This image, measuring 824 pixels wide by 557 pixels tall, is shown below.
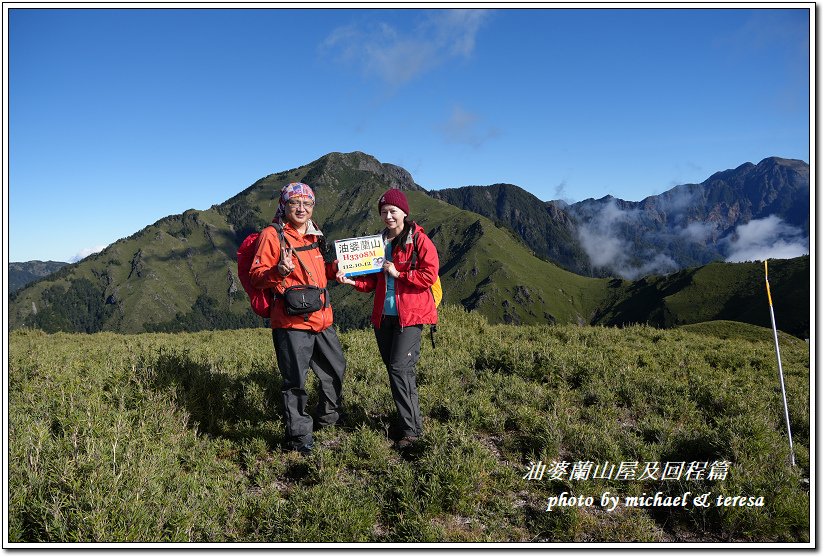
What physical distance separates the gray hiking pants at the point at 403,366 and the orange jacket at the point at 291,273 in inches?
31.8

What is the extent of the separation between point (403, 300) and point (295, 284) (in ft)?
4.31

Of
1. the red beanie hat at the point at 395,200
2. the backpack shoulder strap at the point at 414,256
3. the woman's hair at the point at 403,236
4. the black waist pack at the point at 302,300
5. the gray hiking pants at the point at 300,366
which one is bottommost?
the gray hiking pants at the point at 300,366

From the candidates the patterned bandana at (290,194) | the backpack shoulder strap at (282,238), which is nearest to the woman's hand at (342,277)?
the backpack shoulder strap at (282,238)

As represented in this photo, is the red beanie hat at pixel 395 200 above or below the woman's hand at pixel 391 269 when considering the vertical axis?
above

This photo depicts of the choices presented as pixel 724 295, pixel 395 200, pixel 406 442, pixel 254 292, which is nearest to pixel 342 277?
pixel 254 292

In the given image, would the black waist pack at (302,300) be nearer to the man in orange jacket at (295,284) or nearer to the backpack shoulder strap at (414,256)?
the man in orange jacket at (295,284)

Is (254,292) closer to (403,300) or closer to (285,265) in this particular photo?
(285,265)

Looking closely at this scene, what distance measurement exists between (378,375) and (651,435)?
4.24 m

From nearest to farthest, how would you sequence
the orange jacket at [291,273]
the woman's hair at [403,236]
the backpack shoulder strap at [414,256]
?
the orange jacket at [291,273]
the backpack shoulder strap at [414,256]
the woman's hair at [403,236]

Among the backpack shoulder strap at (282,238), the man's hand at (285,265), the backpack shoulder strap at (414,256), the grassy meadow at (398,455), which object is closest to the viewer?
the grassy meadow at (398,455)

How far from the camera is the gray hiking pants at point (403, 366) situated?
5.86 m

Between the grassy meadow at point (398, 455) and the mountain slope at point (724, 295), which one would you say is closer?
the grassy meadow at point (398, 455)
